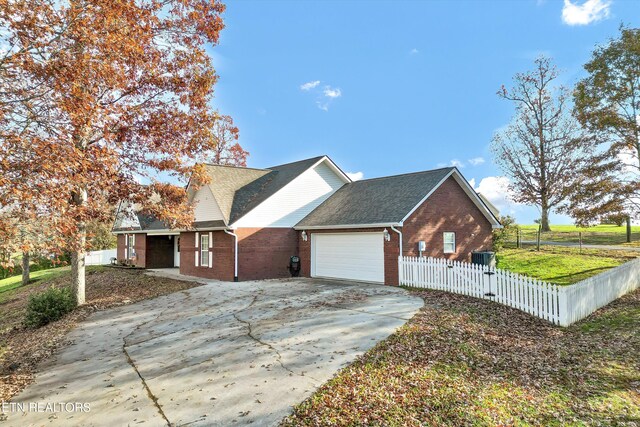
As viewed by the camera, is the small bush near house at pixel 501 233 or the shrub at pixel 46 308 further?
the small bush near house at pixel 501 233

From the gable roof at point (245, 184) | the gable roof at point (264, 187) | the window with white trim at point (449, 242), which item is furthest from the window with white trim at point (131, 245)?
the window with white trim at point (449, 242)

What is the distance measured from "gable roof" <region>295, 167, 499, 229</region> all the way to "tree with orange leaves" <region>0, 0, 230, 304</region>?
7.87 metres

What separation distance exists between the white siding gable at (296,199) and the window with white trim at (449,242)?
7.22 meters

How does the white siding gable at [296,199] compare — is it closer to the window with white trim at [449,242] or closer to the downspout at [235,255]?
the downspout at [235,255]

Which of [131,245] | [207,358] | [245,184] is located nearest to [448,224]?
[245,184]

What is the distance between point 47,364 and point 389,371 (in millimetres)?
7335

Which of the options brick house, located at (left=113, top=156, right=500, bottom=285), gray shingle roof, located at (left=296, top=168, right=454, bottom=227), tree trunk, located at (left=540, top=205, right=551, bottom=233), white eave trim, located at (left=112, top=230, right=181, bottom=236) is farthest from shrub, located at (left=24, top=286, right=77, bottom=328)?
tree trunk, located at (left=540, top=205, right=551, bottom=233)

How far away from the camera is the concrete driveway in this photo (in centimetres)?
553

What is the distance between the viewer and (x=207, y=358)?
7.48m

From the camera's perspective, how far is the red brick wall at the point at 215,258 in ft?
60.5

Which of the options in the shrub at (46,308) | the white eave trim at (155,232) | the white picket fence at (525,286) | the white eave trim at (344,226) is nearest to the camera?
the white picket fence at (525,286)

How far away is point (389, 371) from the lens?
647 centimetres

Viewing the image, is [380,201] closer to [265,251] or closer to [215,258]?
[265,251]

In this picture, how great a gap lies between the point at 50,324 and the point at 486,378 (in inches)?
519
